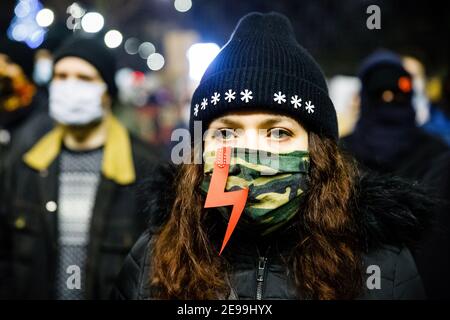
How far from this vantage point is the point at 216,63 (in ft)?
7.83

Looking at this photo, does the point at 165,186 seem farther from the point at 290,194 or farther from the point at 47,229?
the point at 47,229

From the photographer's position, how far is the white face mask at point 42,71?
19.4 feet

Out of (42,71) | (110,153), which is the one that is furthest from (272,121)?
(42,71)

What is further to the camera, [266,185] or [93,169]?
[93,169]

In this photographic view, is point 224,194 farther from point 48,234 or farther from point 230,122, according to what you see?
point 48,234

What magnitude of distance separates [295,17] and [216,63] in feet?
36.3

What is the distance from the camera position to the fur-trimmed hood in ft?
7.32

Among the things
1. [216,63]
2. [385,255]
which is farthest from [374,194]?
[216,63]

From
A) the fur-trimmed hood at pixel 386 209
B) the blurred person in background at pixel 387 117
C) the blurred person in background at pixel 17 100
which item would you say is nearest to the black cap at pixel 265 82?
the fur-trimmed hood at pixel 386 209

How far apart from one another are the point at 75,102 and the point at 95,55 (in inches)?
16.1

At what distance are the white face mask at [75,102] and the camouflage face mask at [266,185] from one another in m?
2.02

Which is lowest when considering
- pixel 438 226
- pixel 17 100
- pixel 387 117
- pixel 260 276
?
pixel 260 276

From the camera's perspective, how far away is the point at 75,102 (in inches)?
154
